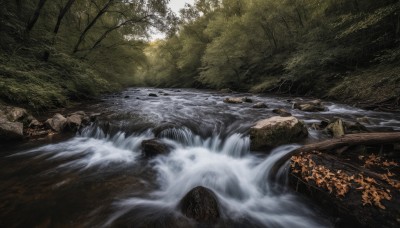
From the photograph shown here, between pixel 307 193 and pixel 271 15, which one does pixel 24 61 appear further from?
pixel 271 15

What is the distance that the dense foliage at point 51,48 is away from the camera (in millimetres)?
6677

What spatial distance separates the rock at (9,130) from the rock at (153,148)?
3.29 metres

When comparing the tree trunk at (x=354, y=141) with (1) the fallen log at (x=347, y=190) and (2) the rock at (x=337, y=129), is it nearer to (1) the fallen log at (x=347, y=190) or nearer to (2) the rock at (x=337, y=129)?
(1) the fallen log at (x=347, y=190)

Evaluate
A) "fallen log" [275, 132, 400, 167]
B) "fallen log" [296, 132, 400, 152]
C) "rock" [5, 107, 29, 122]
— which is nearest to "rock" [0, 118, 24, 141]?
"rock" [5, 107, 29, 122]

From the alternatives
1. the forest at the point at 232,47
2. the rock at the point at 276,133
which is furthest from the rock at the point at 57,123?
the rock at the point at 276,133

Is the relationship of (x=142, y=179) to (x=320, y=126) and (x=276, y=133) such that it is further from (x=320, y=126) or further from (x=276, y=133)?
(x=320, y=126)

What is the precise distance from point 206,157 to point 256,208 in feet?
6.52

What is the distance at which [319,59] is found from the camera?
1114cm

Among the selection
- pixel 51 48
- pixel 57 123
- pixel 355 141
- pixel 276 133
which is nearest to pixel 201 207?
pixel 276 133

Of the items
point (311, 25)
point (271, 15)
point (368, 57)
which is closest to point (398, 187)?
point (368, 57)

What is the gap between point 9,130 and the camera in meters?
5.18

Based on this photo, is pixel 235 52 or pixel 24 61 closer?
pixel 24 61

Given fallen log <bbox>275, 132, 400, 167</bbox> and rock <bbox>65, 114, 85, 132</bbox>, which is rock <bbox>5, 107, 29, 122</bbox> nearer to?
rock <bbox>65, 114, 85, 132</bbox>

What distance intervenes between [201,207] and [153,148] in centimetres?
249
